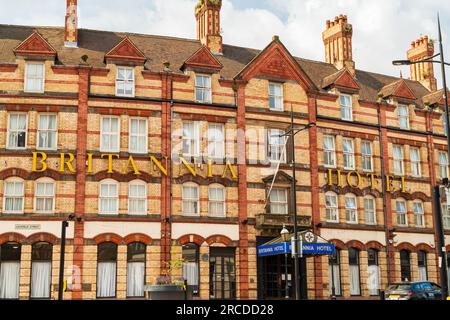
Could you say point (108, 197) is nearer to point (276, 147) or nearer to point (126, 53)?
point (126, 53)

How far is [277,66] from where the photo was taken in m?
36.2

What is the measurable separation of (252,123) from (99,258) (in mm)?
11947

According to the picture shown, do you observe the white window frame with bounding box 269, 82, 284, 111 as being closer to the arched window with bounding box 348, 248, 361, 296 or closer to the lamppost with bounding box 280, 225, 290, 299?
the lamppost with bounding box 280, 225, 290, 299

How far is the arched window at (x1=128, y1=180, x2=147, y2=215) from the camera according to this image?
31219 millimetres

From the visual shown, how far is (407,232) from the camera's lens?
38594 millimetres

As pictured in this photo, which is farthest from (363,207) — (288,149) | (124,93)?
(124,93)

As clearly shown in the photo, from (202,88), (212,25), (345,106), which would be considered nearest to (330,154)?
(345,106)

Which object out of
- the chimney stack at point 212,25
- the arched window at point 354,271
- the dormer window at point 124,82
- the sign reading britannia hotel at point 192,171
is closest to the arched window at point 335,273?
the sign reading britannia hotel at point 192,171

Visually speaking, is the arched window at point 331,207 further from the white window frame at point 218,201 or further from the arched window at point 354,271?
the white window frame at point 218,201

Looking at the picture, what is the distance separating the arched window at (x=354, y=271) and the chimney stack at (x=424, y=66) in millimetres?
18013

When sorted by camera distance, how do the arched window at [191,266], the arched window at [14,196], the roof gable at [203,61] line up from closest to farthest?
the arched window at [14,196], the arched window at [191,266], the roof gable at [203,61]

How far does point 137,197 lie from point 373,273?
1615cm

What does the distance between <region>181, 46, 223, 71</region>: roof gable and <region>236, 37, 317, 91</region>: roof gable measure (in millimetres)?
2272

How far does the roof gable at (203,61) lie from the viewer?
33.9 meters
